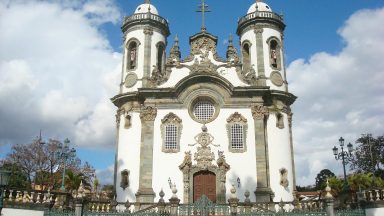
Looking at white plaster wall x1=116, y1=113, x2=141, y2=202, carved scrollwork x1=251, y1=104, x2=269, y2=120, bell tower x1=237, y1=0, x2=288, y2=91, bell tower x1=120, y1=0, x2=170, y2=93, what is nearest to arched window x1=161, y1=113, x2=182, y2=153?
white plaster wall x1=116, y1=113, x2=141, y2=202

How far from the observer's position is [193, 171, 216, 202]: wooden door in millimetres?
26703

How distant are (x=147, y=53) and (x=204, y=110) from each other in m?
6.43

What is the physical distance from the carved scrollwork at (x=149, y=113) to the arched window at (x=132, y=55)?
440cm

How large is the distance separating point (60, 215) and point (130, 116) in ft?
36.6

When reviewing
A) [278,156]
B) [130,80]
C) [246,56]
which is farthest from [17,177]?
[278,156]

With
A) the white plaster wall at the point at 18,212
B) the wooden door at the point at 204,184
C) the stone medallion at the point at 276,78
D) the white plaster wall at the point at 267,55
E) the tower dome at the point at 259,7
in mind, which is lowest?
the white plaster wall at the point at 18,212

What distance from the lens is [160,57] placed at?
31984 mm

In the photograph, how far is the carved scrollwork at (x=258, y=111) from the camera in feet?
90.1

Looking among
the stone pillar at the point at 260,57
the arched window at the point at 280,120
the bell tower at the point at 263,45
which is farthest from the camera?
the bell tower at the point at 263,45

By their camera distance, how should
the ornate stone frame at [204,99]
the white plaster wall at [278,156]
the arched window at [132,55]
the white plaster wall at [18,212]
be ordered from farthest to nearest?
1. the arched window at [132,55]
2. the ornate stone frame at [204,99]
3. the white plaster wall at [278,156]
4. the white plaster wall at [18,212]

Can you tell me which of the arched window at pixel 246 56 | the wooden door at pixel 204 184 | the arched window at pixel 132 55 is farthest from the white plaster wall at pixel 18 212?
the arched window at pixel 246 56

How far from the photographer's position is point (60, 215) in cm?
1903

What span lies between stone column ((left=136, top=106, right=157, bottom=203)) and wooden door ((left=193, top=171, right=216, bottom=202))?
285 centimetres

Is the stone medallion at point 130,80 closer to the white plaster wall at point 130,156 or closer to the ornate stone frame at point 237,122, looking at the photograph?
the white plaster wall at point 130,156
